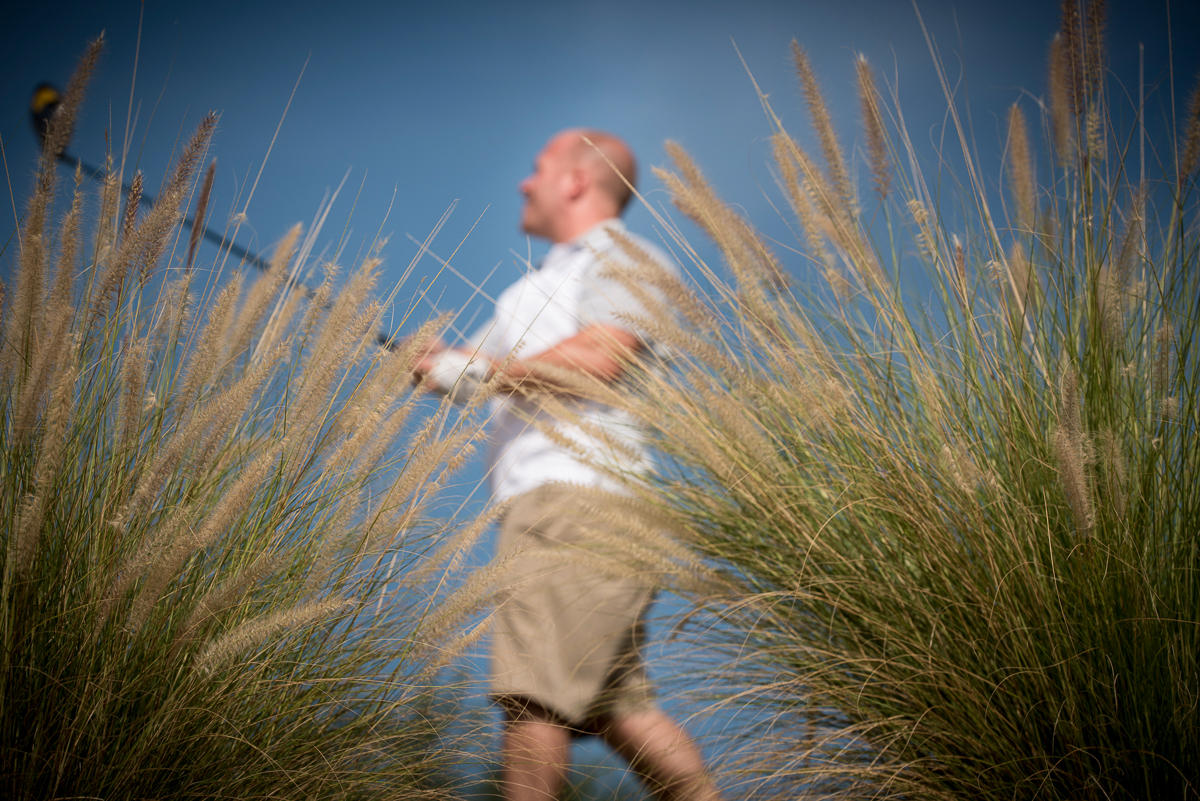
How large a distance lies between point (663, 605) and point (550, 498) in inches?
7.9

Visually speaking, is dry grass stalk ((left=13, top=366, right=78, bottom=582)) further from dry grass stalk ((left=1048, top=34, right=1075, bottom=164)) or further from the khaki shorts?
dry grass stalk ((left=1048, top=34, right=1075, bottom=164))

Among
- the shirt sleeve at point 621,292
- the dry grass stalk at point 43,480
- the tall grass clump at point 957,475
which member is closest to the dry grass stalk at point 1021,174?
the tall grass clump at point 957,475

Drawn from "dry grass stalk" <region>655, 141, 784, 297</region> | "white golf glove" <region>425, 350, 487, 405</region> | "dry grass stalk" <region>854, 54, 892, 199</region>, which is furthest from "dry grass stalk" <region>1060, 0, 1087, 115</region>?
"white golf glove" <region>425, 350, 487, 405</region>

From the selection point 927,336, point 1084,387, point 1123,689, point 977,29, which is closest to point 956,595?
point 1123,689

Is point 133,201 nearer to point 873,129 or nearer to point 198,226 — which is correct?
point 198,226

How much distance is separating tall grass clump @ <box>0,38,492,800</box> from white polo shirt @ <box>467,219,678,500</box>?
286 mm

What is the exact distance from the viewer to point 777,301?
875mm

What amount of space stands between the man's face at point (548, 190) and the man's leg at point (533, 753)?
879mm

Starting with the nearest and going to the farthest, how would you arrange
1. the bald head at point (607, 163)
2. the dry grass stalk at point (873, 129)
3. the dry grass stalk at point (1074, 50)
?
the dry grass stalk at point (1074, 50) → the dry grass stalk at point (873, 129) → the bald head at point (607, 163)

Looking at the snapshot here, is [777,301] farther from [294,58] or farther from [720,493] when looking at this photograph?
[294,58]

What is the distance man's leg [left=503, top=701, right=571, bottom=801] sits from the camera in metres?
0.76

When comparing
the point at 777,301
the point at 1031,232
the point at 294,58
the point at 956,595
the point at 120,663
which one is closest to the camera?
the point at 120,663

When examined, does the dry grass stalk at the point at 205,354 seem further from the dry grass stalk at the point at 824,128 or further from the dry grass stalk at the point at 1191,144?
the dry grass stalk at the point at 1191,144

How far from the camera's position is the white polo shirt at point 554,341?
0.95 m
